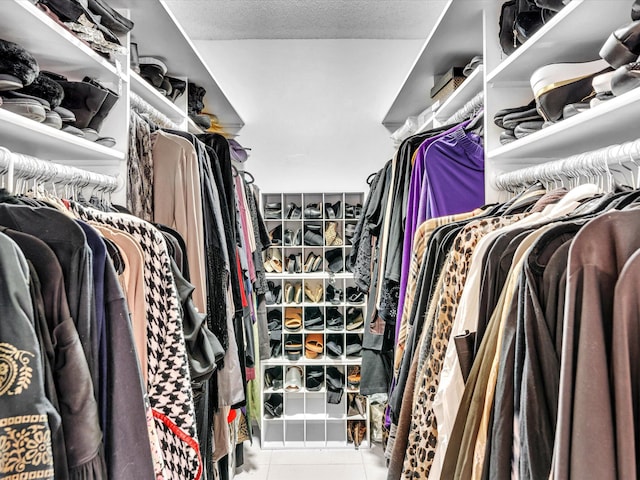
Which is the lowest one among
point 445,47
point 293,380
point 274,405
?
point 274,405

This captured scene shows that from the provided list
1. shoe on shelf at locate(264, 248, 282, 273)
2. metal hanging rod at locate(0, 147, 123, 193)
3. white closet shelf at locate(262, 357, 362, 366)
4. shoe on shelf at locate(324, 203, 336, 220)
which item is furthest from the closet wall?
metal hanging rod at locate(0, 147, 123, 193)

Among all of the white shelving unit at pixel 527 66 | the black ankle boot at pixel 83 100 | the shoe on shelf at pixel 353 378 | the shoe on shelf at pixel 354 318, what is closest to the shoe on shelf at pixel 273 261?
the shoe on shelf at pixel 354 318

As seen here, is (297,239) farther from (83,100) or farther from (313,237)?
(83,100)

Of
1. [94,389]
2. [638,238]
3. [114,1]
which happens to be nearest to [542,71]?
[638,238]

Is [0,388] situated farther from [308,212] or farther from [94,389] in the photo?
[308,212]

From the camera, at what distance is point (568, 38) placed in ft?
3.78

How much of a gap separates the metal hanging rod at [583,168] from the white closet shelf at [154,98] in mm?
1210

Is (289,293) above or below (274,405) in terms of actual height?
above

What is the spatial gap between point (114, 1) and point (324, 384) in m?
2.18

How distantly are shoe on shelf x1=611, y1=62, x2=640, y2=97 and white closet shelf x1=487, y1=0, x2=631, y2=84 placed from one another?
0.79 ft

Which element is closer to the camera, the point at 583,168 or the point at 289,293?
the point at 583,168

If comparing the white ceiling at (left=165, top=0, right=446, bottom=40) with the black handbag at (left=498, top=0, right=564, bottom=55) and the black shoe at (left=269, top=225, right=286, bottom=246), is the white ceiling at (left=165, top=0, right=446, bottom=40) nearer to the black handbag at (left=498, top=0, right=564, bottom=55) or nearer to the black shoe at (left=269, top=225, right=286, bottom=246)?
the black shoe at (left=269, top=225, right=286, bottom=246)

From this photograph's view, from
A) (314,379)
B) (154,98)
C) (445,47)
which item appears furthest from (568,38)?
(314,379)

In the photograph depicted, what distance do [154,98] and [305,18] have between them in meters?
1.37
